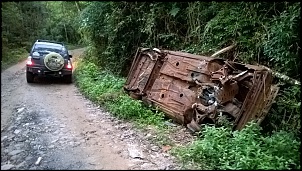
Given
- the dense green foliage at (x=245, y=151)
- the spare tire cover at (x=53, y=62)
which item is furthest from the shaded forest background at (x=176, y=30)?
the dense green foliage at (x=245, y=151)

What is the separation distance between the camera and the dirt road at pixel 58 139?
12.1ft

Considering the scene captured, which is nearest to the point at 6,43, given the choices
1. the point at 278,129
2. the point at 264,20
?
the point at 278,129

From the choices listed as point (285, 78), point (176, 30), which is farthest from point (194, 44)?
point (285, 78)

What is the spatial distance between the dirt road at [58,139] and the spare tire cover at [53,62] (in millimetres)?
747

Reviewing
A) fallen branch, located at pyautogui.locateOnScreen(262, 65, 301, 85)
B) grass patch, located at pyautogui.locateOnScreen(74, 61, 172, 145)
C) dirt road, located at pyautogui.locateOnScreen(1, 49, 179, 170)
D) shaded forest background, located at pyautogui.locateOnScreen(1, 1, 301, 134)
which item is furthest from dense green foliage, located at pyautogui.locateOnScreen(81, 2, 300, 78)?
dirt road, located at pyautogui.locateOnScreen(1, 49, 179, 170)

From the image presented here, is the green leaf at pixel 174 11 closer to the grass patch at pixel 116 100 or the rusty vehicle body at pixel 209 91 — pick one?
the rusty vehicle body at pixel 209 91

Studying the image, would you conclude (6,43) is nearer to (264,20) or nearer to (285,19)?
(285,19)

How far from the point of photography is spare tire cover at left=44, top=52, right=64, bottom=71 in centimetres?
672

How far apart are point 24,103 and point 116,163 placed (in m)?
1.66

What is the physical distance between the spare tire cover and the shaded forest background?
0.48m

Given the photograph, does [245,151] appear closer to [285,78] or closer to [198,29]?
[285,78]

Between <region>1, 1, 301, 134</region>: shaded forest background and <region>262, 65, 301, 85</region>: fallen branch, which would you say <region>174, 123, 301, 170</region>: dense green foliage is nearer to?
<region>1, 1, 301, 134</region>: shaded forest background

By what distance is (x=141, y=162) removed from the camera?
4473 millimetres

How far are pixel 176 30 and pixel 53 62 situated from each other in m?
4.23
